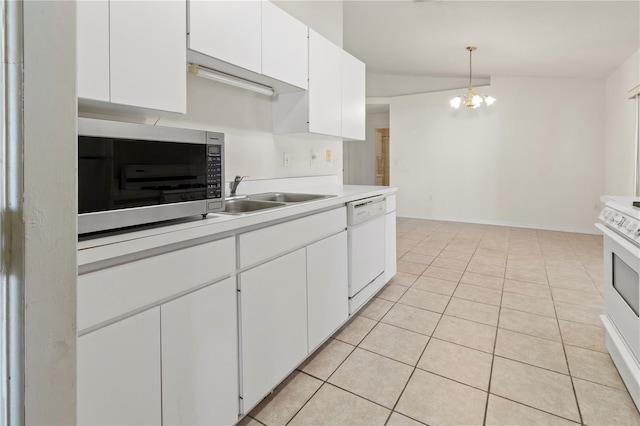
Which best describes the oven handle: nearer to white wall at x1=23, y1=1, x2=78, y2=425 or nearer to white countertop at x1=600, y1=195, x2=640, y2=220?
white countertop at x1=600, y1=195, x2=640, y2=220

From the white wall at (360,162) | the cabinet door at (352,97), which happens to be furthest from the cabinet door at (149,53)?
the white wall at (360,162)

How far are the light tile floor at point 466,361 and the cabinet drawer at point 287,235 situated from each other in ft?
2.29

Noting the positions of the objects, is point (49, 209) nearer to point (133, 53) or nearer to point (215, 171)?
point (215, 171)

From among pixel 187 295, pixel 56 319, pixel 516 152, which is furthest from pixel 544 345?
pixel 516 152

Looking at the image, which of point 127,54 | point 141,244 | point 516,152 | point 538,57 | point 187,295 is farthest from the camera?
point 516,152

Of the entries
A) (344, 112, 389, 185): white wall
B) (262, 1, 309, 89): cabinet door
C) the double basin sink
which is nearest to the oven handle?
the double basin sink

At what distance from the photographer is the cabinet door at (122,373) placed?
891 mm

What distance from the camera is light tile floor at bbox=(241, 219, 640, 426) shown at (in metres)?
1.52

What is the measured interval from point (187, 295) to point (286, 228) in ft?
1.91

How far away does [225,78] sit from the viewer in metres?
1.90

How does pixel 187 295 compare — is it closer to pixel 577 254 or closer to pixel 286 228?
pixel 286 228

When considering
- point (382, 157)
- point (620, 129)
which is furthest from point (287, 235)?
point (382, 157)

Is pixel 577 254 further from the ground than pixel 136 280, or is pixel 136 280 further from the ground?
pixel 136 280

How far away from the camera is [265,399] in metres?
1.60
